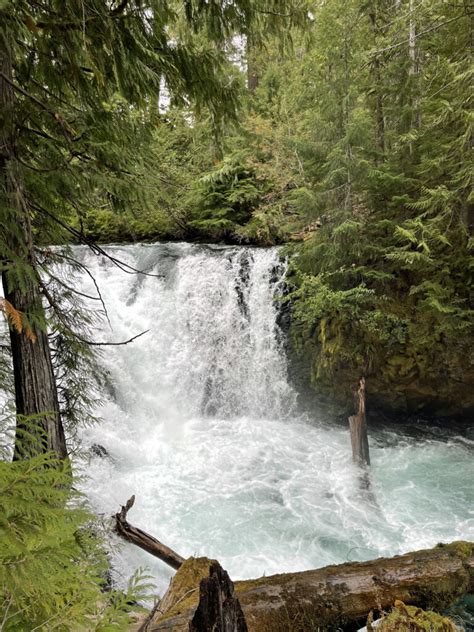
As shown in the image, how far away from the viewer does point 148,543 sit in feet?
14.8

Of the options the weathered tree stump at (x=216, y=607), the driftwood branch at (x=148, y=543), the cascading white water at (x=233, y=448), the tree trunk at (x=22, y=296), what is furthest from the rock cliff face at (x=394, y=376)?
the weathered tree stump at (x=216, y=607)

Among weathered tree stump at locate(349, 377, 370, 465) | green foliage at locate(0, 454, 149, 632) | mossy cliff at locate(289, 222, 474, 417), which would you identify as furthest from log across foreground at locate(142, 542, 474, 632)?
mossy cliff at locate(289, 222, 474, 417)

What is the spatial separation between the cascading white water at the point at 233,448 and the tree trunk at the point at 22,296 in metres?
0.78

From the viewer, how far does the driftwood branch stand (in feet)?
14.5

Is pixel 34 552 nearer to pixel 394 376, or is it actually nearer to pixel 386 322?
pixel 386 322

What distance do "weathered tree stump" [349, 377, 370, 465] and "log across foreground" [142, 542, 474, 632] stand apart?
3607mm

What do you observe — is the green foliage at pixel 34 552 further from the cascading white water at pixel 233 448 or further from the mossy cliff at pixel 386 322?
the mossy cliff at pixel 386 322

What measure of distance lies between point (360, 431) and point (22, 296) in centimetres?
631

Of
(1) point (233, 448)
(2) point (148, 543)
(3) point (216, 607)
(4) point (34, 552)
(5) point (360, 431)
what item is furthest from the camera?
(1) point (233, 448)

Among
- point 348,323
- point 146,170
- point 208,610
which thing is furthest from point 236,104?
point 348,323

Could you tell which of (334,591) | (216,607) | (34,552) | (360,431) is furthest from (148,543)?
(360,431)

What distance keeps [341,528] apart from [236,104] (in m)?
6.21

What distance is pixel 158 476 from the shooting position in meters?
7.30

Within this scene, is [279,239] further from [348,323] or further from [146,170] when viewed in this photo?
[146,170]
